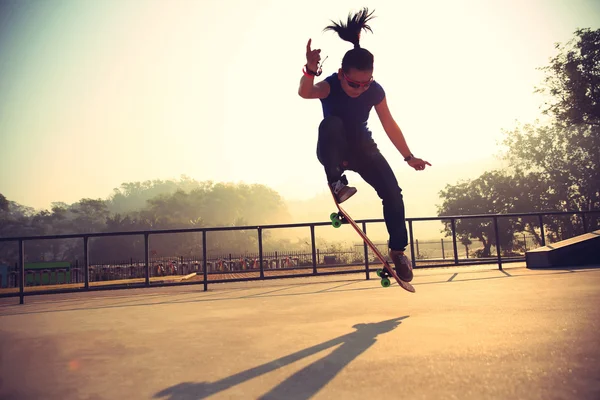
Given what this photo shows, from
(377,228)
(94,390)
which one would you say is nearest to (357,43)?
(94,390)

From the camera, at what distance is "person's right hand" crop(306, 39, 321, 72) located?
294cm

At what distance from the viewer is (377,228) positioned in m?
194

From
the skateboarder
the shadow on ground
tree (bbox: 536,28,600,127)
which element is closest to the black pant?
the skateboarder

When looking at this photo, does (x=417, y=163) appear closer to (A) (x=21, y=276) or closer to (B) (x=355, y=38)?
(B) (x=355, y=38)

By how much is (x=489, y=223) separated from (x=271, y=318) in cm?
3127

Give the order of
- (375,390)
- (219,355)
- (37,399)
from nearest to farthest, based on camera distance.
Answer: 1. (375,390)
2. (37,399)
3. (219,355)

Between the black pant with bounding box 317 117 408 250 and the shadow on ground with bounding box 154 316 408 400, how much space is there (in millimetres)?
1230

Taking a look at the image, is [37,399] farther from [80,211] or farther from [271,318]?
[80,211]

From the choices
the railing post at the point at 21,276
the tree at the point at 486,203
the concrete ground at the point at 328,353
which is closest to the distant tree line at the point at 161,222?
the tree at the point at 486,203

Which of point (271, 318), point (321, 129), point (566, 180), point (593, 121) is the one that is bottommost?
point (271, 318)

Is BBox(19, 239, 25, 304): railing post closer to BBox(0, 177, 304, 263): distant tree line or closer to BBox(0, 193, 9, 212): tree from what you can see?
BBox(0, 177, 304, 263): distant tree line

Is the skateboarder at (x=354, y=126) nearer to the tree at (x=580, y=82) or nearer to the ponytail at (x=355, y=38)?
the ponytail at (x=355, y=38)

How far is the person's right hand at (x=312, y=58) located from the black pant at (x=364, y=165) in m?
0.42

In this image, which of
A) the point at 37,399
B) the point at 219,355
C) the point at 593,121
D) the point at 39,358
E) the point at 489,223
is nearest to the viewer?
the point at 37,399
